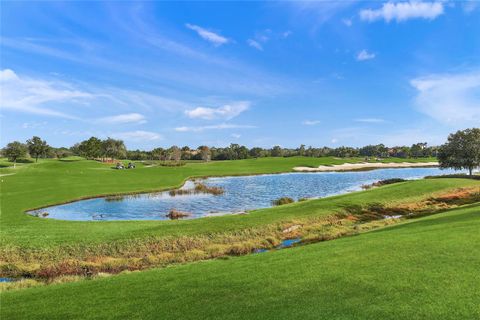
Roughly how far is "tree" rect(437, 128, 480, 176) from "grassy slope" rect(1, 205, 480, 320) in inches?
2330

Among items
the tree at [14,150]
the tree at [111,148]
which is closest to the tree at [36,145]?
the tree at [14,150]

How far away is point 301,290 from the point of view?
35.0 ft

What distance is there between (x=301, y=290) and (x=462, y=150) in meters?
69.2

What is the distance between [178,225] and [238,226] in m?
5.38

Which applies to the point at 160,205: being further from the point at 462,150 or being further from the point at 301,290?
the point at 462,150

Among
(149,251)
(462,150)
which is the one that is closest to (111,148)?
(462,150)

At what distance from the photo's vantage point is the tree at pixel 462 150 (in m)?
63.6

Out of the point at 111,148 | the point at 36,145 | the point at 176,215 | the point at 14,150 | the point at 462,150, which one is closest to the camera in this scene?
the point at 176,215

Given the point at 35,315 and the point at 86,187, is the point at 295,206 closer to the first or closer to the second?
the point at 35,315

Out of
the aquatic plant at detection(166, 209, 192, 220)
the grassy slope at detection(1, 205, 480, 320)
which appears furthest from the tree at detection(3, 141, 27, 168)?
the grassy slope at detection(1, 205, 480, 320)

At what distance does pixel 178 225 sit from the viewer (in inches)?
1162

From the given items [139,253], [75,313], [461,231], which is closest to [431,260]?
[461,231]

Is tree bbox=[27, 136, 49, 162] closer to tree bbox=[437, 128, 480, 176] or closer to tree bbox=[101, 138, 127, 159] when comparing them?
tree bbox=[101, 138, 127, 159]

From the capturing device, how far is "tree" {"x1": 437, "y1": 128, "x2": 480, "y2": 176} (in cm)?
6362
